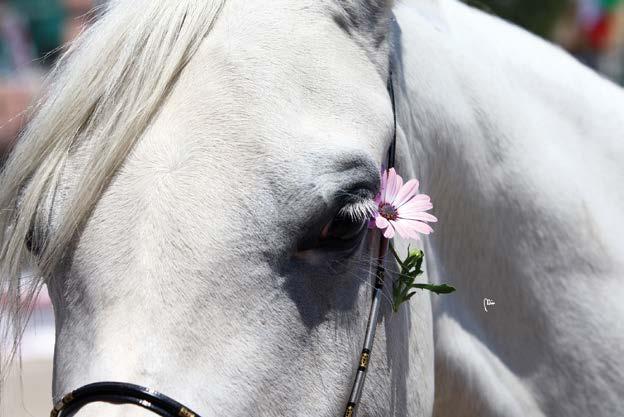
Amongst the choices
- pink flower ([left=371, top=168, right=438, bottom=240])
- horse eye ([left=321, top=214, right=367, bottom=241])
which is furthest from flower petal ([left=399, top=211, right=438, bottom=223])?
horse eye ([left=321, top=214, right=367, bottom=241])

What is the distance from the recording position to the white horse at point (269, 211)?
1.53 m

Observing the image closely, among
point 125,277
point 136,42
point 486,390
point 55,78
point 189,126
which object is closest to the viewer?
point 125,277

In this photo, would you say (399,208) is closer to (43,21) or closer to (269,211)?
(269,211)

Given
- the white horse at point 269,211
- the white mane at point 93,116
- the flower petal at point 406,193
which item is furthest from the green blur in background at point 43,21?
the flower petal at point 406,193

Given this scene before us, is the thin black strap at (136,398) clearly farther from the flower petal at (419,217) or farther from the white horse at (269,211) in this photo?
the flower petal at (419,217)

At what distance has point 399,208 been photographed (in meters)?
1.80

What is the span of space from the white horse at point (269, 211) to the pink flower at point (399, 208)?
0.05 meters

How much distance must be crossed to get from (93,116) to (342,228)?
0.53m

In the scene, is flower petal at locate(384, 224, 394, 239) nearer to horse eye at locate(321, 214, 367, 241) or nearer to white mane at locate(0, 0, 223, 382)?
horse eye at locate(321, 214, 367, 241)

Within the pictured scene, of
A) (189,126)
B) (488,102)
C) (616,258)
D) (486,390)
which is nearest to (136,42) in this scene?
(189,126)

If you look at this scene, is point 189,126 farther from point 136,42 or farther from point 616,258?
point 616,258

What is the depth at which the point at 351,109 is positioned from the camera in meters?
1.73

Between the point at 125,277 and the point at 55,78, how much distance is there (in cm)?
59

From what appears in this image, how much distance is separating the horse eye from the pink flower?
67 mm
